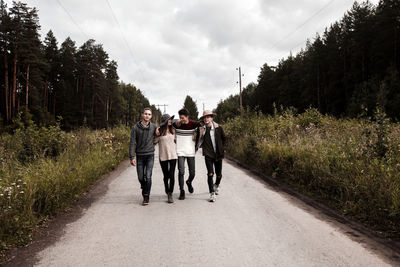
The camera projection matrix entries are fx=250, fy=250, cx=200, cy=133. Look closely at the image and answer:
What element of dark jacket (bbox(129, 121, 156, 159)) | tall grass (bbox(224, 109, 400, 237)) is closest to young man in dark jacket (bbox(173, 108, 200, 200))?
dark jacket (bbox(129, 121, 156, 159))

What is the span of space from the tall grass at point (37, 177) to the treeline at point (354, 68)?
25515 millimetres

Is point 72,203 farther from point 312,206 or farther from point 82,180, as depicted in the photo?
point 312,206

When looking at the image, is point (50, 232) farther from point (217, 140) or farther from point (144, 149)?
point (217, 140)

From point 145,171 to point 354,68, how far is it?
47.4 meters

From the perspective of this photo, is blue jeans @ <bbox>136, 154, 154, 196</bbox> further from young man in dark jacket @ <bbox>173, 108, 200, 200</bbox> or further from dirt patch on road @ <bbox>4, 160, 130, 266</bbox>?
dirt patch on road @ <bbox>4, 160, 130, 266</bbox>

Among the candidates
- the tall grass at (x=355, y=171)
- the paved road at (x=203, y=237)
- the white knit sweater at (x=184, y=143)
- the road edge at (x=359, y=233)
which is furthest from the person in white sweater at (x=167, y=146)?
the tall grass at (x=355, y=171)

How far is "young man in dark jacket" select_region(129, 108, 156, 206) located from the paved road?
50 centimetres

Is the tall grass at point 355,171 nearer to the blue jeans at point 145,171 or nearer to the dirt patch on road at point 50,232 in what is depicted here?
the blue jeans at point 145,171

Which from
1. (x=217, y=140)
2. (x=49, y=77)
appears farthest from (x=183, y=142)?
(x=49, y=77)

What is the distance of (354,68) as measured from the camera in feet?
139

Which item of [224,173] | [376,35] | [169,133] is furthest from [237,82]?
[169,133]

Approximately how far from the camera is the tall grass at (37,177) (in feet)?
12.3

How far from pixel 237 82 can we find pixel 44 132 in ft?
105

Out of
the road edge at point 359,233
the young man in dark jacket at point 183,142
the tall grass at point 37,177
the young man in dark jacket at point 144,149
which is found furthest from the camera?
the young man in dark jacket at point 183,142
